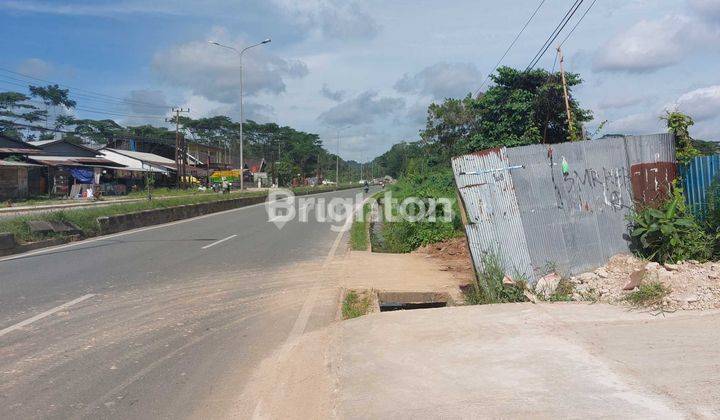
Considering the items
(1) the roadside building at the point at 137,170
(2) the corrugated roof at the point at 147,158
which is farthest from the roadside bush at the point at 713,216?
(2) the corrugated roof at the point at 147,158

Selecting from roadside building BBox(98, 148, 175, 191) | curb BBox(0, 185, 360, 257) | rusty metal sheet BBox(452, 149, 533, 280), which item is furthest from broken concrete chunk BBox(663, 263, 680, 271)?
roadside building BBox(98, 148, 175, 191)

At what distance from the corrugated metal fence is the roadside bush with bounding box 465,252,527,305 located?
0.13 m

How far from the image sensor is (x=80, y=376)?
5.29 metres

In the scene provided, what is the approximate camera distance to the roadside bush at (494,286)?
750 cm

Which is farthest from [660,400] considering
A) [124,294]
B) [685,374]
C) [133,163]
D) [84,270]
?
[133,163]

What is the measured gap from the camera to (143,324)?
7.13 metres

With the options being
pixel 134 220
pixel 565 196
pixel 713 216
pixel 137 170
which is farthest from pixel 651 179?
pixel 137 170

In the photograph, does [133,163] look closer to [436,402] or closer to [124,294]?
[124,294]

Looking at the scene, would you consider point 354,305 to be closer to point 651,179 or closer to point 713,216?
point 651,179

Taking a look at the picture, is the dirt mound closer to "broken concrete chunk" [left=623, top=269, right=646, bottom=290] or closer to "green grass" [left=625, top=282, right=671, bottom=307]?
"broken concrete chunk" [left=623, top=269, right=646, bottom=290]

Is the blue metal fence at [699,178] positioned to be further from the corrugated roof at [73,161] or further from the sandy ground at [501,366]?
the corrugated roof at [73,161]

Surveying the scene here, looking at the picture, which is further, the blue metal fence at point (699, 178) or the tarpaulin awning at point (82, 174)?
the tarpaulin awning at point (82, 174)

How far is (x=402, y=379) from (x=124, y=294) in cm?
563

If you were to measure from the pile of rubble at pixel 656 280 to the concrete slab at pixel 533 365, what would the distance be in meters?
0.34
